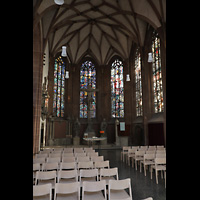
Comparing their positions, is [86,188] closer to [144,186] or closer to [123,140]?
[144,186]

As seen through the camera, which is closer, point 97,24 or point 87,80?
point 97,24

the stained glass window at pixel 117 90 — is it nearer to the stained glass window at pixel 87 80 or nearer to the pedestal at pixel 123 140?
the stained glass window at pixel 87 80

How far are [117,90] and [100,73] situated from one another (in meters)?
3.50

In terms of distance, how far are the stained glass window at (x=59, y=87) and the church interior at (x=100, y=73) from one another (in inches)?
4.9

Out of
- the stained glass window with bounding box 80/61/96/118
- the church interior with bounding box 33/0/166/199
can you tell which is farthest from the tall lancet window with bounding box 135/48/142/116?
the stained glass window with bounding box 80/61/96/118

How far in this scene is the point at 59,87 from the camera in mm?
22297

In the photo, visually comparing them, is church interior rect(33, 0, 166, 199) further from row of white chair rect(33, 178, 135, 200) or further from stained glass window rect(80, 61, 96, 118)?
row of white chair rect(33, 178, 135, 200)

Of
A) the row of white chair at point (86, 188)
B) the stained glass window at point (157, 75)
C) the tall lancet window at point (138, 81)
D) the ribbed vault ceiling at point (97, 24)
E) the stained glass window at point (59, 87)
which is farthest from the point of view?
the stained glass window at point (59, 87)

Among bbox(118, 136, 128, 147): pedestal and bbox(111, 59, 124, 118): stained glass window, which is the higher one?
bbox(111, 59, 124, 118): stained glass window

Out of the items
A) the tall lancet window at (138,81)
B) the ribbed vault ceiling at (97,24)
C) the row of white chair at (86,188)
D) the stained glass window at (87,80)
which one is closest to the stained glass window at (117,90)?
the ribbed vault ceiling at (97,24)

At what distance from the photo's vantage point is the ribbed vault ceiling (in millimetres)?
14047

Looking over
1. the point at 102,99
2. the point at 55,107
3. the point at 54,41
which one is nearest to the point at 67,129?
the point at 55,107

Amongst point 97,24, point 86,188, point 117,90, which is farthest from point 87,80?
point 86,188

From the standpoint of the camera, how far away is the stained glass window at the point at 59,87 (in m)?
21.5
